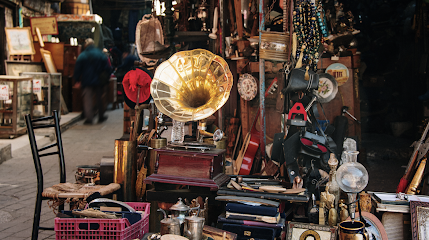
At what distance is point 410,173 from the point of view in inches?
132

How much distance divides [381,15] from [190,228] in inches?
300

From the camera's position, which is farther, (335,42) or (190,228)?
(335,42)

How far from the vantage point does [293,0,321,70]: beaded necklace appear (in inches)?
134

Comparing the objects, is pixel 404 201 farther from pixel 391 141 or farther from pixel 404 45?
pixel 404 45

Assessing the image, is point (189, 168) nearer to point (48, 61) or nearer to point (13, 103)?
point (13, 103)

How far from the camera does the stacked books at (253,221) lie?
246 centimetres

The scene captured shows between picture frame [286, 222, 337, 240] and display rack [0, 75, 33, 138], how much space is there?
7.08m

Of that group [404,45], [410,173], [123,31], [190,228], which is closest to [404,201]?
[410,173]

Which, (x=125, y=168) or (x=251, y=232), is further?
(x=125, y=168)

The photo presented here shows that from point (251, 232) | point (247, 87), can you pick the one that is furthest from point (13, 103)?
point (251, 232)

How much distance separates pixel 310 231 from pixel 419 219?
0.74m

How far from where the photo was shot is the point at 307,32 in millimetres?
3467

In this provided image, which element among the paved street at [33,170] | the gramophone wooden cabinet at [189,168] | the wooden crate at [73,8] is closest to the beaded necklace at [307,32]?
the gramophone wooden cabinet at [189,168]

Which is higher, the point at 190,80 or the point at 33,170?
the point at 190,80
